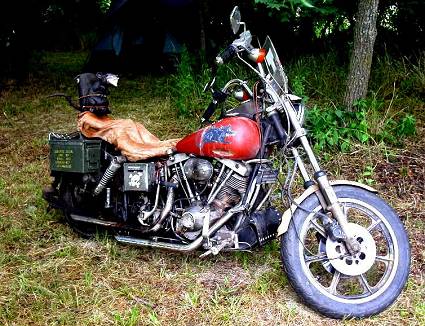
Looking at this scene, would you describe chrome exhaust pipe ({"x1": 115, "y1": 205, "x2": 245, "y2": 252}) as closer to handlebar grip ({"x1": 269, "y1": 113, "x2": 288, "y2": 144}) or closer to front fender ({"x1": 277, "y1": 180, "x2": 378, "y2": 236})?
front fender ({"x1": 277, "y1": 180, "x2": 378, "y2": 236})

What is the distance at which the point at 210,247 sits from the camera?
297 cm

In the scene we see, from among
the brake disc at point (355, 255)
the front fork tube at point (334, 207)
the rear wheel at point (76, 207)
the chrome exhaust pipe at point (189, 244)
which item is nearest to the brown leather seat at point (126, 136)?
the rear wheel at point (76, 207)

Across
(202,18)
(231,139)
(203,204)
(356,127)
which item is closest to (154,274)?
(203,204)

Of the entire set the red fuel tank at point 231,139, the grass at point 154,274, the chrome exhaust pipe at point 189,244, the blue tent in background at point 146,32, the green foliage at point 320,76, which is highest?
the blue tent in background at point 146,32

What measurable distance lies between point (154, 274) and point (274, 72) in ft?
4.67

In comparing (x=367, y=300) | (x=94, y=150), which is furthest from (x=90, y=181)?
(x=367, y=300)

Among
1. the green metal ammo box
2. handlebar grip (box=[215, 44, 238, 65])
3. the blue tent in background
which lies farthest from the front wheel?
the blue tent in background

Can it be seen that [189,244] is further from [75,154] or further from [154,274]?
[75,154]

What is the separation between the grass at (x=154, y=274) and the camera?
2789mm

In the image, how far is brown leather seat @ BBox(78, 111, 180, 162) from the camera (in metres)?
3.25

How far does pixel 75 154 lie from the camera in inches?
132

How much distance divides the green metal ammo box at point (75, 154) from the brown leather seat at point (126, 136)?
83 mm

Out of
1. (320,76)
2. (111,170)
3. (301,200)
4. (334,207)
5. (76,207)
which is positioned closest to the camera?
(334,207)

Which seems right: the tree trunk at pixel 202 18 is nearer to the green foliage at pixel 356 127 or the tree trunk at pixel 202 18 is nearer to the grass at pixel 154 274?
the green foliage at pixel 356 127
